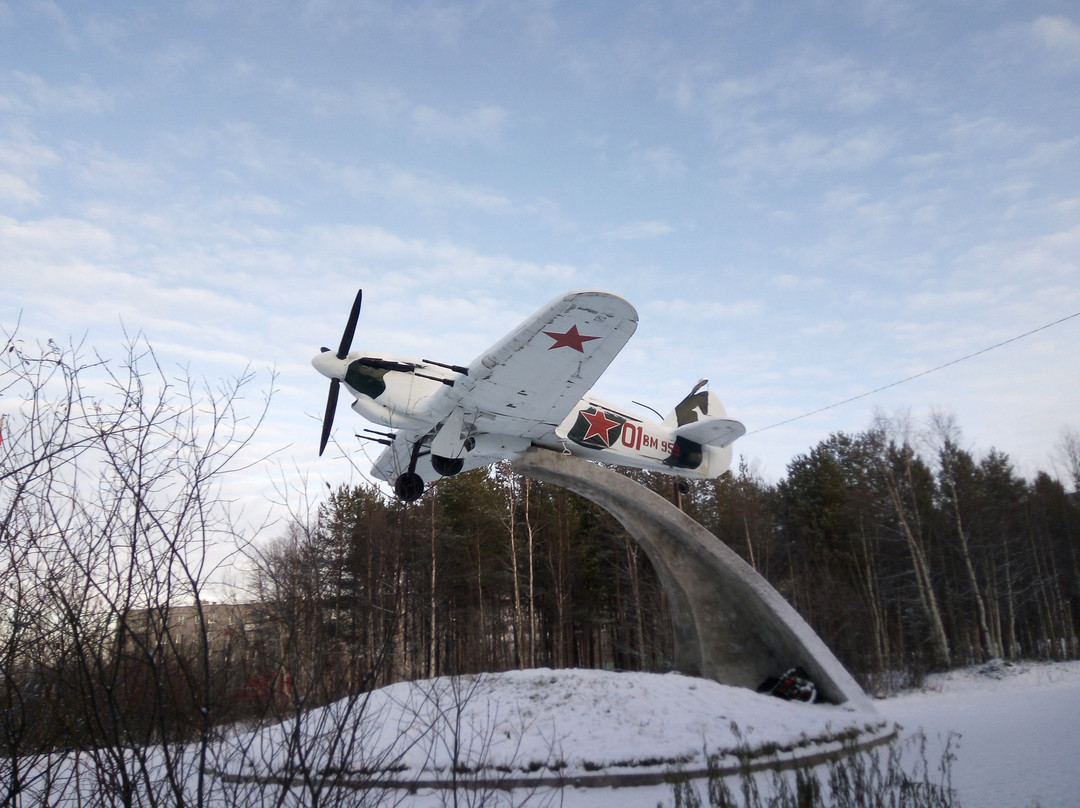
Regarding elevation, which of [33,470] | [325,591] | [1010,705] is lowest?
[1010,705]

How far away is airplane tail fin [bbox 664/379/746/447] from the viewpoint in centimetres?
1391

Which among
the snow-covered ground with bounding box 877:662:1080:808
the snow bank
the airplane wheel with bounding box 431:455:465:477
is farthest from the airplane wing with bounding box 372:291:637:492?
the snow-covered ground with bounding box 877:662:1080:808

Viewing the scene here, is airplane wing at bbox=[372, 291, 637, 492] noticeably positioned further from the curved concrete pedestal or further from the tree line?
the tree line

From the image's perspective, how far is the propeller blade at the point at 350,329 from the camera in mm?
11805

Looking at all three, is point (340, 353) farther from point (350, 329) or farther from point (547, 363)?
point (547, 363)

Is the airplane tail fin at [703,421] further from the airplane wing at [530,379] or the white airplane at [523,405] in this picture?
the airplane wing at [530,379]

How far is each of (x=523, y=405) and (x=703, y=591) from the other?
5346 mm

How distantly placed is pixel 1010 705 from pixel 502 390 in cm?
1453

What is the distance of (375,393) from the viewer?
39.3ft

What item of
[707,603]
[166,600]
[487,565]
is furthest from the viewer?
[487,565]

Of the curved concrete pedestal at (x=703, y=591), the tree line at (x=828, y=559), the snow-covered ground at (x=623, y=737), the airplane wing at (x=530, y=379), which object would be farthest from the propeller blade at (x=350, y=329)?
the tree line at (x=828, y=559)

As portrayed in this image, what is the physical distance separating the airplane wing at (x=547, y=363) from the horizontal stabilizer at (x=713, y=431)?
364 cm

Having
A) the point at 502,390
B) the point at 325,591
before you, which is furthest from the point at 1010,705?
the point at 325,591

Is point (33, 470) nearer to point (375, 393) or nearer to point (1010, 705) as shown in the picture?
point (375, 393)
